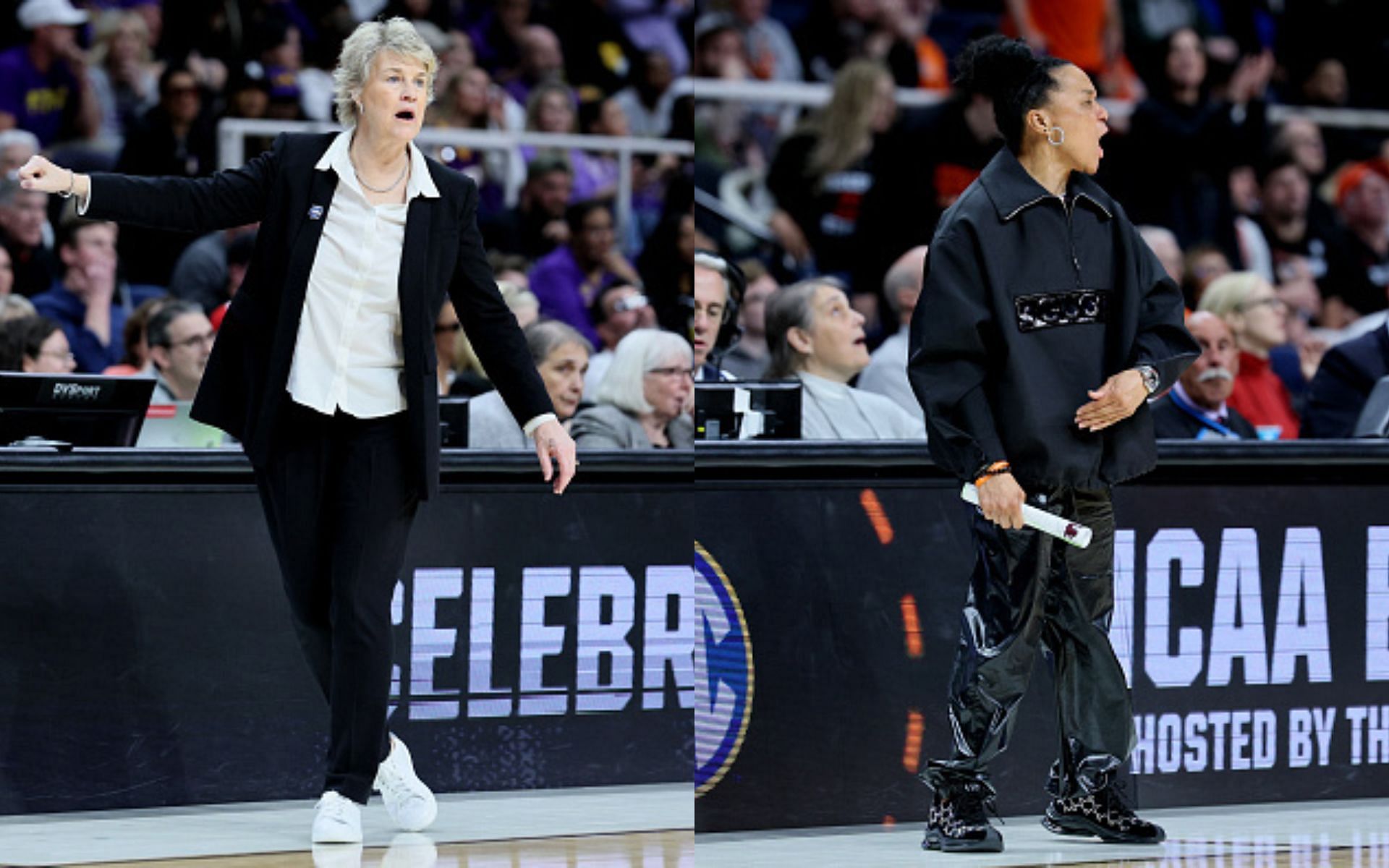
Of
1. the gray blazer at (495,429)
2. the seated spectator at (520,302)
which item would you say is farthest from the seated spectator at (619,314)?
the gray blazer at (495,429)

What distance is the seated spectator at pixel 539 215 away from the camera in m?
10.4

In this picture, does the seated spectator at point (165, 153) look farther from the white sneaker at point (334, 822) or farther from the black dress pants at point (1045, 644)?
the black dress pants at point (1045, 644)

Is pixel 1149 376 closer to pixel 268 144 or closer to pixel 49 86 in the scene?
pixel 268 144

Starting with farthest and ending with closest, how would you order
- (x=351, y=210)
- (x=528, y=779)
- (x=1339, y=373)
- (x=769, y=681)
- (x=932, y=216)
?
(x=932, y=216) → (x=1339, y=373) → (x=528, y=779) → (x=769, y=681) → (x=351, y=210)

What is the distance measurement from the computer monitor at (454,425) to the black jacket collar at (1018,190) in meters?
2.12

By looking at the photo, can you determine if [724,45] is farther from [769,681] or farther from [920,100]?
[769,681]

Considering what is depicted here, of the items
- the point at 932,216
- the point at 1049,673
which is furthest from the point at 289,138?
the point at 932,216

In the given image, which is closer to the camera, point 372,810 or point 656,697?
point 372,810

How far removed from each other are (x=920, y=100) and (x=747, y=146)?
0.95 metres

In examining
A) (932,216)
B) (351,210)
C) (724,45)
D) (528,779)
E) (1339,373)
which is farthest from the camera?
(724,45)

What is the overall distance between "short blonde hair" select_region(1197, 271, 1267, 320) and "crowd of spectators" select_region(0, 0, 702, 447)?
224 cm

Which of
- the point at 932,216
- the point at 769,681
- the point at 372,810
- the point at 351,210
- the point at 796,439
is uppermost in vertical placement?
the point at 932,216

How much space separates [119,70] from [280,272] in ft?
18.5

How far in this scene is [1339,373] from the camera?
7469mm
